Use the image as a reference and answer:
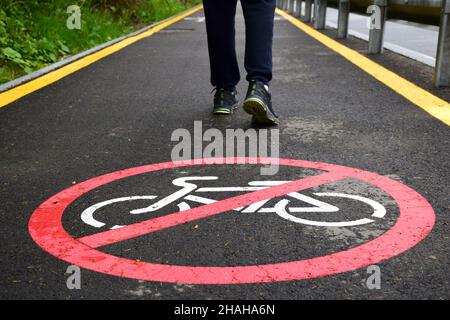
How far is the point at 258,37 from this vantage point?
3.95m

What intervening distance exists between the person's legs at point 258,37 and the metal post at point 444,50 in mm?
1630

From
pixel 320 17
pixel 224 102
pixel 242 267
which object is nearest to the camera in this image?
pixel 242 267

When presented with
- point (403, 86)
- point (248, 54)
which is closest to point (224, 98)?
point (248, 54)

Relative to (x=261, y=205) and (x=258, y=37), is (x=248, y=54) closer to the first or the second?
(x=258, y=37)

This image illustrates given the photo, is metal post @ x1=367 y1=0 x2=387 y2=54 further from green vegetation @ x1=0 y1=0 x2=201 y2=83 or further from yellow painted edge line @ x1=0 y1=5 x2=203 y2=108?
green vegetation @ x1=0 y1=0 x2=201 y2=83

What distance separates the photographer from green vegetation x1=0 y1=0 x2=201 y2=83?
634 centimetres

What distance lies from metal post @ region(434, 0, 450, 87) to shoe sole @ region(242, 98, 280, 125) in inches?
70.4

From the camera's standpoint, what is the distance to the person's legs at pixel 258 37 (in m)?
3.92

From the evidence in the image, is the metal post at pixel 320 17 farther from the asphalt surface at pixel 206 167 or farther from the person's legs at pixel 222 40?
the person's legs at pixel 222 40

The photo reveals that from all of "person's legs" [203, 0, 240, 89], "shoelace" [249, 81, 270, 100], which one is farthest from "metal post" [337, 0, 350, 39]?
"shoelace" [249, 81, 270, 100]

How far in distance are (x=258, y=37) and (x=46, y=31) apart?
4.70m

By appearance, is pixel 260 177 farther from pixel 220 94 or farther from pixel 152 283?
pixel 220 94
